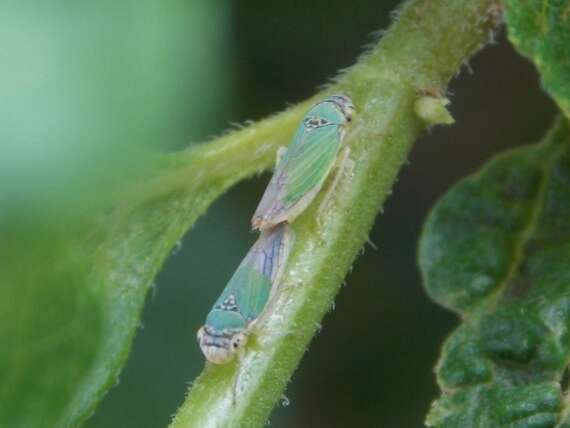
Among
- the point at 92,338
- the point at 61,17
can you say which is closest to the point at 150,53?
the point at 61,17

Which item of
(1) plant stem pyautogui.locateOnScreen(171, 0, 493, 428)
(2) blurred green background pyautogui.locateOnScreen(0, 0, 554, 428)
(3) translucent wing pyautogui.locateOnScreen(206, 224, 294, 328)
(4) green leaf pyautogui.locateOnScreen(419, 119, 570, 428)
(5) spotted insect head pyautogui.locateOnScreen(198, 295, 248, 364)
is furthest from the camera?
(4) green leaf pyautogui.locateOnScreen(419, 119, 570, 428)

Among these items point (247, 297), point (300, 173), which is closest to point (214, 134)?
point (300, 173)

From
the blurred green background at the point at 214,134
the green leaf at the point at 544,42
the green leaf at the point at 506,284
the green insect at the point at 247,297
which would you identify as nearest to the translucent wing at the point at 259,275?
the green insect at the point at 247,297

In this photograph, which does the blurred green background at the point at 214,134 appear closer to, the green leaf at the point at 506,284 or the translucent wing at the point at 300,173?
the translucent wing at the point at 300,173

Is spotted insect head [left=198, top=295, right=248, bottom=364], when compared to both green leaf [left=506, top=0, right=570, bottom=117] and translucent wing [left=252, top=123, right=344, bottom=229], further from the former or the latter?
green leaf [left=506, top=0, right=570, bottom=117]

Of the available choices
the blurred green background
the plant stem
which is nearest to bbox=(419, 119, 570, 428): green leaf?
the blurred green background

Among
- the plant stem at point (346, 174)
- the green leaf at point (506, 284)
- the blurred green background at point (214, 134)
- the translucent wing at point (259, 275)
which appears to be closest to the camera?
the blurred green background at point (214, 134)
